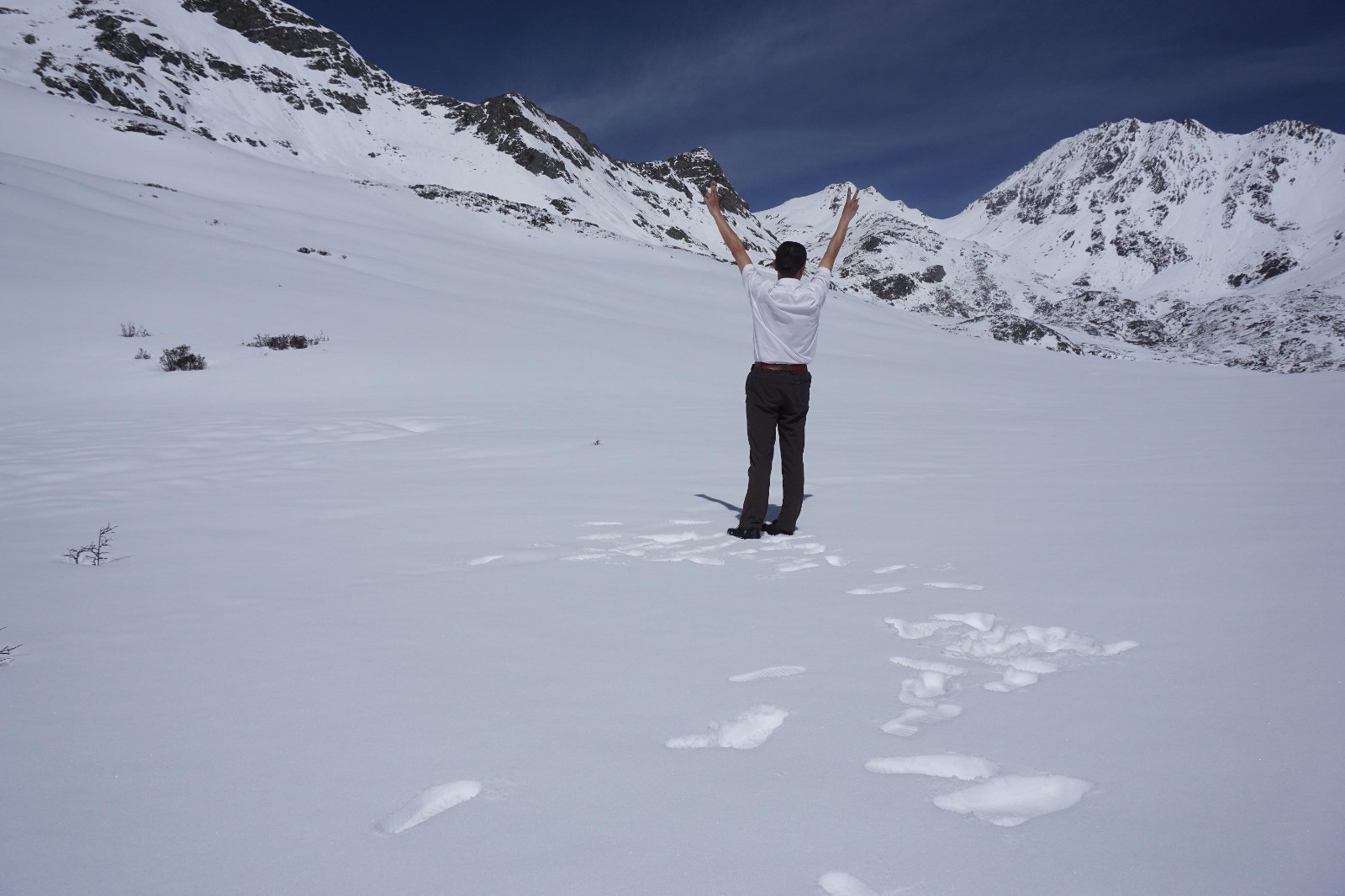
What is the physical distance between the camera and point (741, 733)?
6.93ft

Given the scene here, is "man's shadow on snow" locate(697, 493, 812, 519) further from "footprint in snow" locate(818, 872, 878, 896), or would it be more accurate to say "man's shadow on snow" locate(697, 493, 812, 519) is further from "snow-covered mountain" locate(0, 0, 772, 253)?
"snow-covered mountain" locate(0, 0, 772, 253)

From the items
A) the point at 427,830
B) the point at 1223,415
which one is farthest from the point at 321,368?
the point at 1223,415

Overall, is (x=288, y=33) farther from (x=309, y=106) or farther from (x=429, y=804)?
(x=429, y=804)

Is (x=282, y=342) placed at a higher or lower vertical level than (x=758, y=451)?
higher

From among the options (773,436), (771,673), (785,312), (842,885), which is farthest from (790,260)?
(842,885)

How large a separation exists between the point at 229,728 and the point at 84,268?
56.9ft

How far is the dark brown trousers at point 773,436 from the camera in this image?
435 cm

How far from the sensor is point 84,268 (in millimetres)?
14734

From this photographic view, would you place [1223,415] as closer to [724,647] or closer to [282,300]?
[724,647]

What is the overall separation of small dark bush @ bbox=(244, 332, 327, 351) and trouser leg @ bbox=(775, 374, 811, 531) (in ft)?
36.1

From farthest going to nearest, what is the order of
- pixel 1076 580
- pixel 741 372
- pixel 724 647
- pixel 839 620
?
pixel 741 372, pixel 1076 580, pixel 839 620, pixel 724 647

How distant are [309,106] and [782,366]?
11995cm

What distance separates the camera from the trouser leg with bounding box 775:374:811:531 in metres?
4.45

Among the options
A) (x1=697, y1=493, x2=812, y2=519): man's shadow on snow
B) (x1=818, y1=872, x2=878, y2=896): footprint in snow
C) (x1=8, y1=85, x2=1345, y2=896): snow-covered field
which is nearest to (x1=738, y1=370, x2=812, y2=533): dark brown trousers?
(x1=8, y1=85, x2=1345, y2=896): snow-covered field
